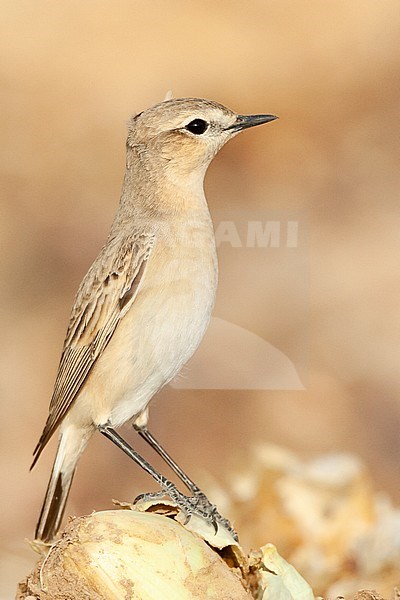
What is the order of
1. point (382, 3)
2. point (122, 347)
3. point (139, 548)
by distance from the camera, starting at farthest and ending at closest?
point (382, 3) < point (122, 347) < point (139, 548)

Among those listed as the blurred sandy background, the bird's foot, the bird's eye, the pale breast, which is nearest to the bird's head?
the bird's eye

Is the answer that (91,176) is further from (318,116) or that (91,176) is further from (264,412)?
(264,412)

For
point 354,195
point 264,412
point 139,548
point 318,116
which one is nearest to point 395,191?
point 354,195

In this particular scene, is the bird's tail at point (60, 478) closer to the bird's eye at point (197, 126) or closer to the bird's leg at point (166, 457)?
the bird's leg at point (166, 457)

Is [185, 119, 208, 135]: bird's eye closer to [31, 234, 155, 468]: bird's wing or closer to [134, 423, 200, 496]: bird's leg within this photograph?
[31, 234, 155, 468]: bird's wing

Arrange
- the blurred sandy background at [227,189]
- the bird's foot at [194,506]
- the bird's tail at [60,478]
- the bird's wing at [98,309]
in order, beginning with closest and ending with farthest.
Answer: the bird's foot at [194,506], the bird's wing at [98,309], the bird's tail at [60,478], the blurred sandy background at [227,189]

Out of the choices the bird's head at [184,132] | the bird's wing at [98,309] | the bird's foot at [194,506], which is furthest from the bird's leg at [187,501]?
the bird's head at [184,132]

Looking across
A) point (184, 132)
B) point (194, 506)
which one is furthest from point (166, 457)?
point (184, 132)
